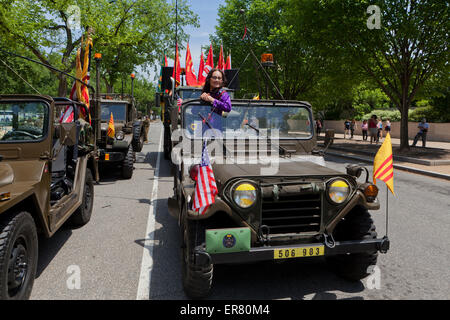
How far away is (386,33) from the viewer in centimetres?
1490

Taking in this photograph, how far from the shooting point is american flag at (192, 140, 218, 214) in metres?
2.85

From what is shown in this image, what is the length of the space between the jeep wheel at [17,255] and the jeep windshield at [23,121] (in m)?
1.39

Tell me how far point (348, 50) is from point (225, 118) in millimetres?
13206

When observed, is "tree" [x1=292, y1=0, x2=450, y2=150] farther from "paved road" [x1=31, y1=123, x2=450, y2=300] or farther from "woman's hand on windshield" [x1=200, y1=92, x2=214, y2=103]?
"woman's hand on windshield" [x1=200, y1=92, x2=214, y2=103]

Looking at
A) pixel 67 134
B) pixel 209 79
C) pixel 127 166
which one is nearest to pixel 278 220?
pixel 209 79

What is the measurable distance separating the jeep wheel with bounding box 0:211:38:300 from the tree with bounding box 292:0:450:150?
1441 centimetres

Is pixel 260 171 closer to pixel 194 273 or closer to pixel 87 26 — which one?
pixel 194 273

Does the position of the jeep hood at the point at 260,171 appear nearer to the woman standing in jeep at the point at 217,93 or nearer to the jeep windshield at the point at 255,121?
the woman standing in jeep at the point at 217,93

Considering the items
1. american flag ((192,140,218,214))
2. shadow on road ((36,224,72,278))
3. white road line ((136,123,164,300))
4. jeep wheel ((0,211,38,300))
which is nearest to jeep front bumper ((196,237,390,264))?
american flag ((192,140,218,214))

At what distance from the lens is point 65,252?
4.28m

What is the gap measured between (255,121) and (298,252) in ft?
7.20

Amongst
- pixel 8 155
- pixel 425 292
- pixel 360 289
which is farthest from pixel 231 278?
pixel 8 155

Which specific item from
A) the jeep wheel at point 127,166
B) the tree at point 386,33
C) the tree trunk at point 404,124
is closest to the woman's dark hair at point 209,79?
the jeep wheel at point 127,166

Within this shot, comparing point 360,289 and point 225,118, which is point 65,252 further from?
point 360,289
